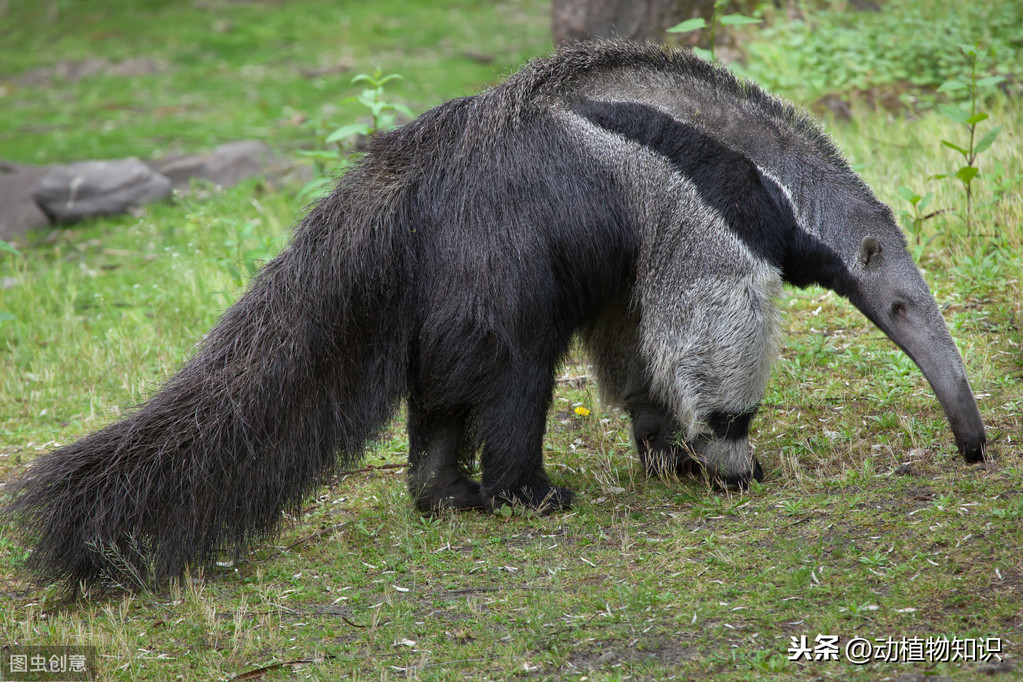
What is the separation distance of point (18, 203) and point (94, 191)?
0.92m

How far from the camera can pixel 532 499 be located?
472cm

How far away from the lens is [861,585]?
12.0 feet

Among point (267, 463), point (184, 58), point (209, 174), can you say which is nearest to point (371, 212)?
point (267, 463)

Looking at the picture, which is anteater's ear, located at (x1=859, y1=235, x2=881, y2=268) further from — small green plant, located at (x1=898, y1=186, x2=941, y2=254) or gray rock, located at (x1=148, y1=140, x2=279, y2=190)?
gray rock, located at (x1=148, y1=140, x2=279, y2=190)

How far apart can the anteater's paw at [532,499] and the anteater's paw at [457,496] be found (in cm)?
17

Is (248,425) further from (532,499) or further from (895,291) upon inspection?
(895,291)

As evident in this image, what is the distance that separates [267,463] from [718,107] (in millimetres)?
2602

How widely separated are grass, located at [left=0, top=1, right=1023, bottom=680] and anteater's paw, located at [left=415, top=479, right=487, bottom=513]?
9cm

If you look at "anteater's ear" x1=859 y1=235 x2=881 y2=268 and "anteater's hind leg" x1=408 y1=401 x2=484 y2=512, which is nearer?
"anteater's ear" x1=859 y1=235 x2=881 y2=268

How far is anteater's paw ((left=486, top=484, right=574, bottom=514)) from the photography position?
4688 mm

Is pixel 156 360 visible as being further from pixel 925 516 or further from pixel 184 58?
pixel 184 58

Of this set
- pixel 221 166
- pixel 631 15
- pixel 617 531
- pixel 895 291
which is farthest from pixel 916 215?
pixel 221 166

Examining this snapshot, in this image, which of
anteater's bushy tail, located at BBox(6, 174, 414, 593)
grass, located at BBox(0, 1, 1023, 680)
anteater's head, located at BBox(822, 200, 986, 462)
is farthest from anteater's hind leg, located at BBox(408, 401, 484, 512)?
anteater's head, located at BBox(822, 200, 986, 462)

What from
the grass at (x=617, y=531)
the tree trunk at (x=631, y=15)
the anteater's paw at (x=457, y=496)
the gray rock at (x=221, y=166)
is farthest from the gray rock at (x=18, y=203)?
the anteater's paw at (x=457, y=496)
